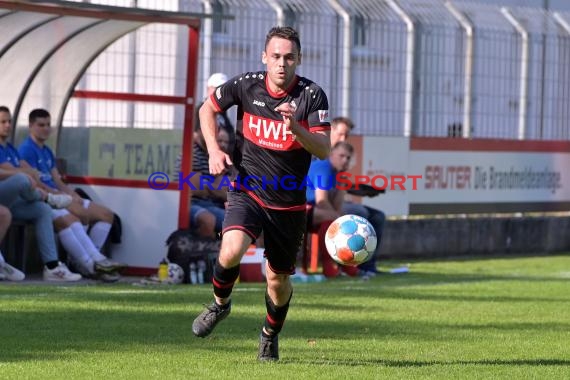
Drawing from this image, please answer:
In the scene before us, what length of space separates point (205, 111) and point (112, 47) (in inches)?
305

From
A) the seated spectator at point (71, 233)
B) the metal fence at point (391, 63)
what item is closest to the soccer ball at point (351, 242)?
the seated spectator at point (71, 233)

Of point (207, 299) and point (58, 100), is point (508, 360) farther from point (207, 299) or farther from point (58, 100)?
point (58, 100)

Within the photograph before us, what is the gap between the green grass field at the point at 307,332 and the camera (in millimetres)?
7836

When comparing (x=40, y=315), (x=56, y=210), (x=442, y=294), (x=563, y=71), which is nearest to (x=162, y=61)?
(x=56, y=210)

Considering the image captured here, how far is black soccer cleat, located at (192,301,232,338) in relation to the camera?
320 inches

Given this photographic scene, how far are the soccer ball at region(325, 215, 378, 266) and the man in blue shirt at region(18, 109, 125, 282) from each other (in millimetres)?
3614

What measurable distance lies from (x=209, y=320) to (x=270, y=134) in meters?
1.19

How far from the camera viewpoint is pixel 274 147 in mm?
8086

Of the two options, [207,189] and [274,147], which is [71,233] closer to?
[207,189]

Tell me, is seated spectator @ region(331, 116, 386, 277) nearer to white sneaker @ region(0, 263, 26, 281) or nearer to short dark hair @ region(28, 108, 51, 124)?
short dark hair @ region(28, 108, 51, 124)

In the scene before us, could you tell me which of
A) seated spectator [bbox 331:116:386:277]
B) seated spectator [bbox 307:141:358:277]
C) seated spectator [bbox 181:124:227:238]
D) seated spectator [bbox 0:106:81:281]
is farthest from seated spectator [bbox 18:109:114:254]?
seated spectator [bbox 331:116:386:277]

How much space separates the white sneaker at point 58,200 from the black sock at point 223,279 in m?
5.89

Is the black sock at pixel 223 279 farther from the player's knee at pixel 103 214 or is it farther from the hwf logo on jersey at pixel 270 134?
the player's knee at pixel 103 214

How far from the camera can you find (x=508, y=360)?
8.53 meters
